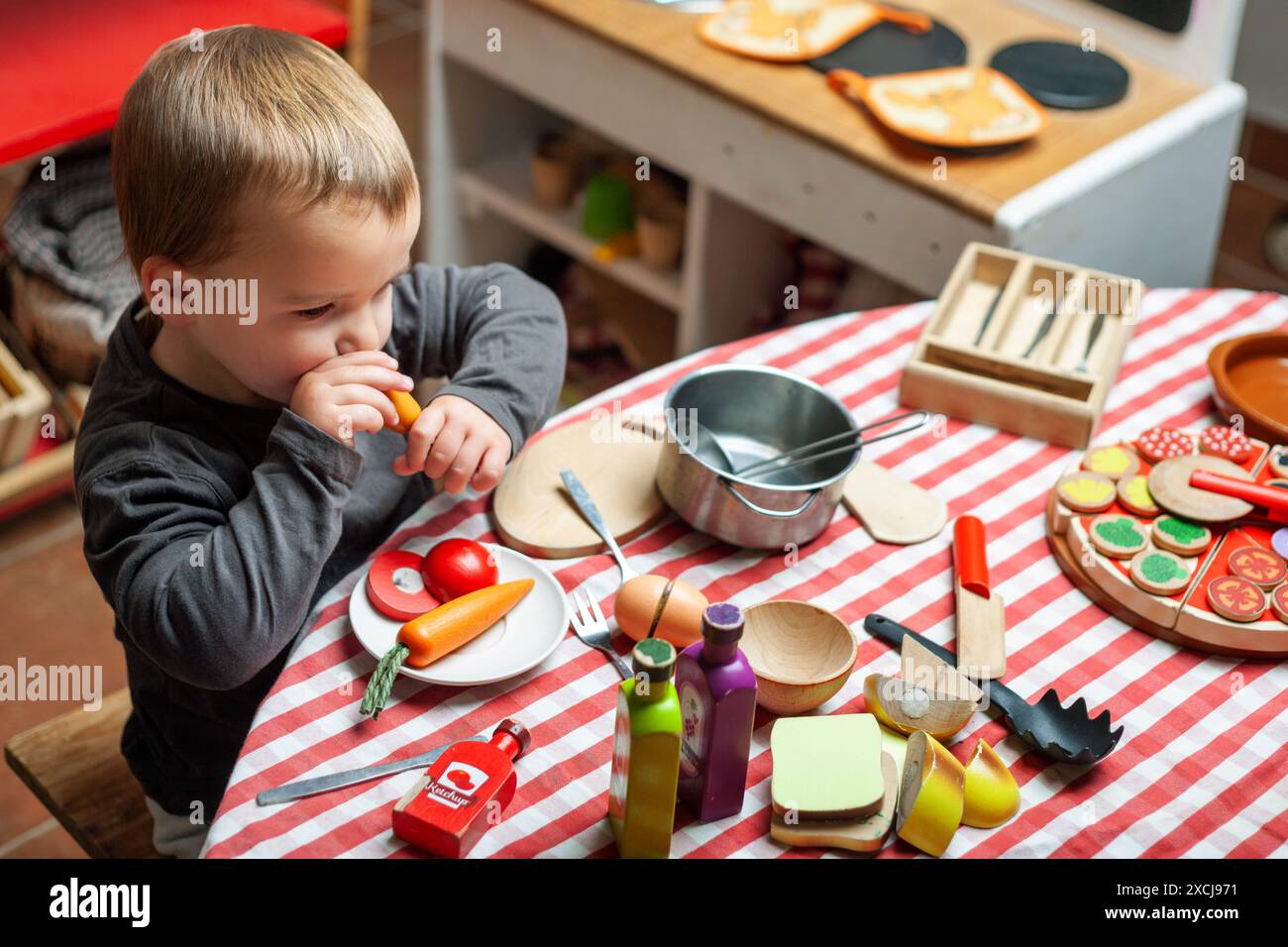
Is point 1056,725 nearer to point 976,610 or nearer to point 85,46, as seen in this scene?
point 976,610

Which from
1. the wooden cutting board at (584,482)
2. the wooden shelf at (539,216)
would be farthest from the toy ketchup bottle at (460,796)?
the wooden shelf at (539,216)

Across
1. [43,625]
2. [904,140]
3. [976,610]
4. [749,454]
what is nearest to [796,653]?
[976,610]

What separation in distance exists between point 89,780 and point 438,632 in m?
0.60

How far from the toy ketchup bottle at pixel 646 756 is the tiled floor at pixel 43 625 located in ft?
4.21

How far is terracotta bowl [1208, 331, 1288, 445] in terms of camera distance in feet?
4.48

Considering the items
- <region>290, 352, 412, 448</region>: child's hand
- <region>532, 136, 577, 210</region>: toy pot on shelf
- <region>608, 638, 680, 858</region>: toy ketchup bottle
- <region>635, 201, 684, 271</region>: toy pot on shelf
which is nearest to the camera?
<region>608, 638, 680, 858</region>: toy ketchup bottle

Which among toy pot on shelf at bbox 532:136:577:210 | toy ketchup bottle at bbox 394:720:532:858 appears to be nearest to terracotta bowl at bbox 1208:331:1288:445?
toy ketchup bottle at bbox 394:720:532:858

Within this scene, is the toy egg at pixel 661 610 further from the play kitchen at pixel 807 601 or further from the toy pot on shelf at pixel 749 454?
the toy pot on shelf at pixel 749 454

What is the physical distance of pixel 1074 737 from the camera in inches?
41.4

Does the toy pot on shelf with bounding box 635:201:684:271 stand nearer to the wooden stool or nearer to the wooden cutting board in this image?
the wooden cutting board

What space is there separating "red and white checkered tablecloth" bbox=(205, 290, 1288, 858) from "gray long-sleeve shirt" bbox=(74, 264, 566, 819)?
8 centimetres
